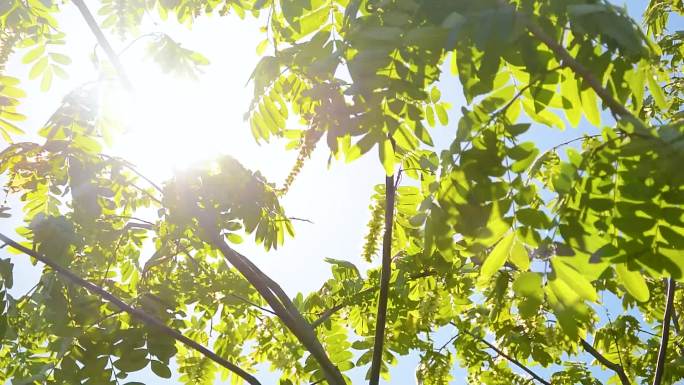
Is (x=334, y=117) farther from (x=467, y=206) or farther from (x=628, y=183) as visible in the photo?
(x=628, y=183)

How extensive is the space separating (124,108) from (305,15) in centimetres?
151

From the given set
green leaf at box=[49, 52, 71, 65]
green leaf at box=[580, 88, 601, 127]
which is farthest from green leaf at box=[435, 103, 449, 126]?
green leaf at box=[49, 52, 71, 65]

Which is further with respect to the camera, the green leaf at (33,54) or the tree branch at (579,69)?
the green leaf at (33,54)

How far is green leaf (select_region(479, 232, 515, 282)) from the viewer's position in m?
2.10

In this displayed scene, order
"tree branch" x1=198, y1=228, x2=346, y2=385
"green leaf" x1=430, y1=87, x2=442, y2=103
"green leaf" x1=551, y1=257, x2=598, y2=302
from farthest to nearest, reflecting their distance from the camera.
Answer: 1. "green leaf" x1=430, y1=87, x2=442, y2=103
2. "tree branch" x1=198, y1=228, x2=346, y2=385
3. "green leaf" x1=551, y1=257, x2=598, y2=302

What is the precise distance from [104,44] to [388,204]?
1.70 meters

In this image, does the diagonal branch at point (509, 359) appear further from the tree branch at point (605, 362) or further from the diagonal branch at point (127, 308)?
the diagonal branch at point (127, 308)

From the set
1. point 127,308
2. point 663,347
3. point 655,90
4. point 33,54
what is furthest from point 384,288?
point 33,54

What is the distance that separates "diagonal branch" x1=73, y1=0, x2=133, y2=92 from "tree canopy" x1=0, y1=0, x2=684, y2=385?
1cm

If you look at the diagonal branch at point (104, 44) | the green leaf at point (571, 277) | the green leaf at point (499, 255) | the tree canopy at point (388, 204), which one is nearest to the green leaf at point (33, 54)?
the tree canopy at point (388, 204)

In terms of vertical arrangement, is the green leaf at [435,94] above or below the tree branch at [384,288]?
above

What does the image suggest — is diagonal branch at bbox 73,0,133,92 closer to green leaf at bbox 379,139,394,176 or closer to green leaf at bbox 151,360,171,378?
green leaf at bbox 151,360,171,378

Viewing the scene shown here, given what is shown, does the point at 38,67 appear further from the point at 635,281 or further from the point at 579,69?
the point at 635,281

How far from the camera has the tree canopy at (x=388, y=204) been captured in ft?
5.90
